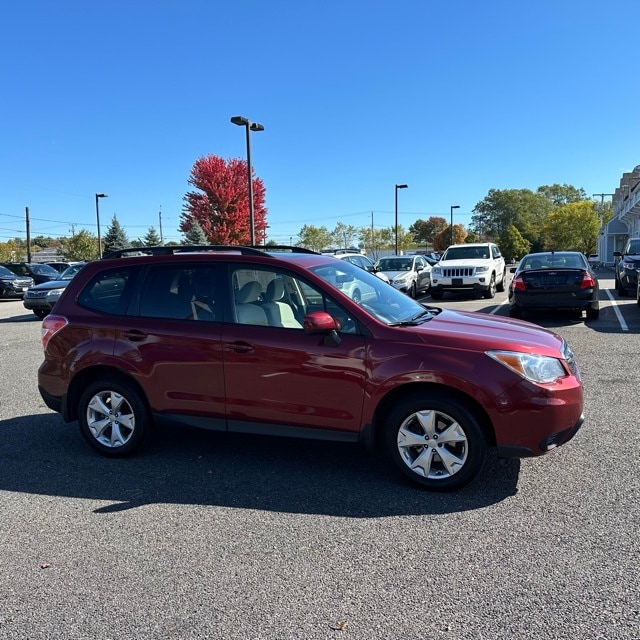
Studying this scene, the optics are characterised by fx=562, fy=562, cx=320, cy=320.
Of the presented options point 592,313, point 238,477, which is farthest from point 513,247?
point 238,477

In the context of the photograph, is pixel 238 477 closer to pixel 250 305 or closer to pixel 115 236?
pixel 250 305

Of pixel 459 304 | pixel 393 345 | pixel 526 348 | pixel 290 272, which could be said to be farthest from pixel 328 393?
pixel 459 304

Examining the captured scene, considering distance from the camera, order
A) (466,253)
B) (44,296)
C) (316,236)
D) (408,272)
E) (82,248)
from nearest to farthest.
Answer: (44,296)
(408,272)
(466,253)
(82,248)
(316,236)

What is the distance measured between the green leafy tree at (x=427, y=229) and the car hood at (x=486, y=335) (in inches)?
4577

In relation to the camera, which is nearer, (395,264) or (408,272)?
(408,272)

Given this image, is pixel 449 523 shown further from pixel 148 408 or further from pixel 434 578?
pixel 148 408

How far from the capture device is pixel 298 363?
411cm

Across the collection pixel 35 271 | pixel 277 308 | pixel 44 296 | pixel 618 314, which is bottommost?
pixel 618 314

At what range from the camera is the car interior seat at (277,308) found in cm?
430

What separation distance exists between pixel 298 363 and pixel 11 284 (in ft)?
80.6

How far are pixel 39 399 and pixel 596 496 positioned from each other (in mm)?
6146

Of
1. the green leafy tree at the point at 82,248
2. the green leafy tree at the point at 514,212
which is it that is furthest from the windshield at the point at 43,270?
the green leafy tree at the point at 514,212

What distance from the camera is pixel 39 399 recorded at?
22.6 feet

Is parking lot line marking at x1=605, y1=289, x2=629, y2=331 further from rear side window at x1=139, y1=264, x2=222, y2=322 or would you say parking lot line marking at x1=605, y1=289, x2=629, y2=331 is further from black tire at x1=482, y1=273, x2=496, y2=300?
rear side window at x1=139, y1=264, x2=222, y2=322
